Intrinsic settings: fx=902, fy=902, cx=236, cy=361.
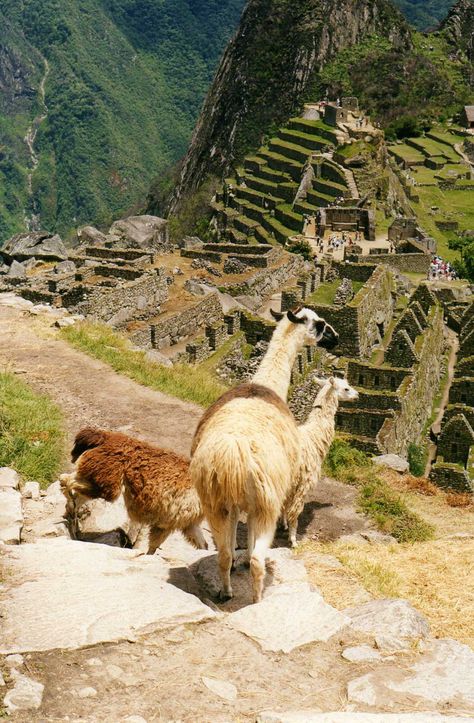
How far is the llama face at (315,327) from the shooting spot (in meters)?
10.1

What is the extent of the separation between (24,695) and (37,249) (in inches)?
1053

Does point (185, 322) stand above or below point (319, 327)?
below

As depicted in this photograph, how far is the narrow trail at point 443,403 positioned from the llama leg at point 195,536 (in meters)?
12.7

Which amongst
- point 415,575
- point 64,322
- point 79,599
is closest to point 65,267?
point 64,322

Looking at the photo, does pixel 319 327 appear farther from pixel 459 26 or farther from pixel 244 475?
pixel 459 26

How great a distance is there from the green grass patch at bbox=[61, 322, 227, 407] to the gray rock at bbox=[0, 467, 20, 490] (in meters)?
4.38

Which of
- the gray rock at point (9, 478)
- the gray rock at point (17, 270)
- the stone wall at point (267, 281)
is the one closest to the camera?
the gray rock at point (9, 478)

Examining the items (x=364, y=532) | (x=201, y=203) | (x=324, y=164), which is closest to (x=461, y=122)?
(x=201, y=203)

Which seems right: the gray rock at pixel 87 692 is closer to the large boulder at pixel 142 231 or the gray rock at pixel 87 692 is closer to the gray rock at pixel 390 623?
the gray rock at pixel 390 623

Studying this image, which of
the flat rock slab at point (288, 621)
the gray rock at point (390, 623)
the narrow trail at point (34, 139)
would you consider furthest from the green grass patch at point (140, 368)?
the narrow trail at point (34, 139)

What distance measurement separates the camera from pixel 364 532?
984cm

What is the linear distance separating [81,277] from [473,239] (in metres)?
36.8

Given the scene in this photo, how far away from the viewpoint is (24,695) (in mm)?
5184

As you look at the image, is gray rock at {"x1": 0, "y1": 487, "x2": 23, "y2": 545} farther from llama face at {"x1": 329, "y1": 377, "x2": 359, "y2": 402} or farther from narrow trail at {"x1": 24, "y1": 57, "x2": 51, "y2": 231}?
narrow trail at {"x1": 24, "y1": 57, "x2": 51, "y2": 231}
